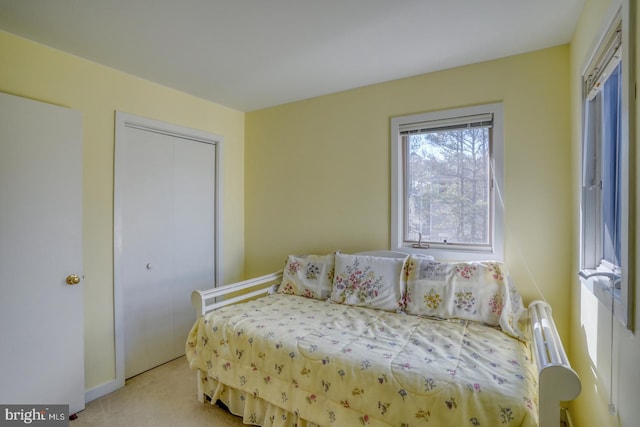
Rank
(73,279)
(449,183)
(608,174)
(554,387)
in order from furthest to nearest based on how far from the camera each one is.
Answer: (449,183), (73,279), (608,174), (554,387)

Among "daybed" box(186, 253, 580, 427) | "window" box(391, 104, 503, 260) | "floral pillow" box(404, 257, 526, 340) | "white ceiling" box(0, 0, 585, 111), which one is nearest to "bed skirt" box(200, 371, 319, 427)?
"daybed" box(186, 253, 580, 427)

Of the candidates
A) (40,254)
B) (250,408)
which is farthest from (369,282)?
(40,254)

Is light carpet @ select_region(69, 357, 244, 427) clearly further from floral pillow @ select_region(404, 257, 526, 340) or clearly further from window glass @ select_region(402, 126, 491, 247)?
window glass @ select_region(402, 126, 491, 247)

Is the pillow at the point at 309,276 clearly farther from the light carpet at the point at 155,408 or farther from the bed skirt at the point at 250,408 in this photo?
the light carpet at the point at 155,408

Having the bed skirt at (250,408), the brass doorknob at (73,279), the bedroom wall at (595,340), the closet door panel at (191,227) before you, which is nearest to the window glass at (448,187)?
the bedroom wall at (595,340)

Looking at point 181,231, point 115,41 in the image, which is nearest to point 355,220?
point 181,231

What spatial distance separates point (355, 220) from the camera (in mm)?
2793

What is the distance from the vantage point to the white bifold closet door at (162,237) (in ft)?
8.33

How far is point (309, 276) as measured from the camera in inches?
104

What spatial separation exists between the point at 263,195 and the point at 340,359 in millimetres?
2142

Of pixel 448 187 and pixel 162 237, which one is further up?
pixel 448 187

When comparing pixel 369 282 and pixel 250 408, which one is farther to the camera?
pixel 369 282

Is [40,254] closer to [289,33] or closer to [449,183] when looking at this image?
[289,33]

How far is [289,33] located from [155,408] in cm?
258
